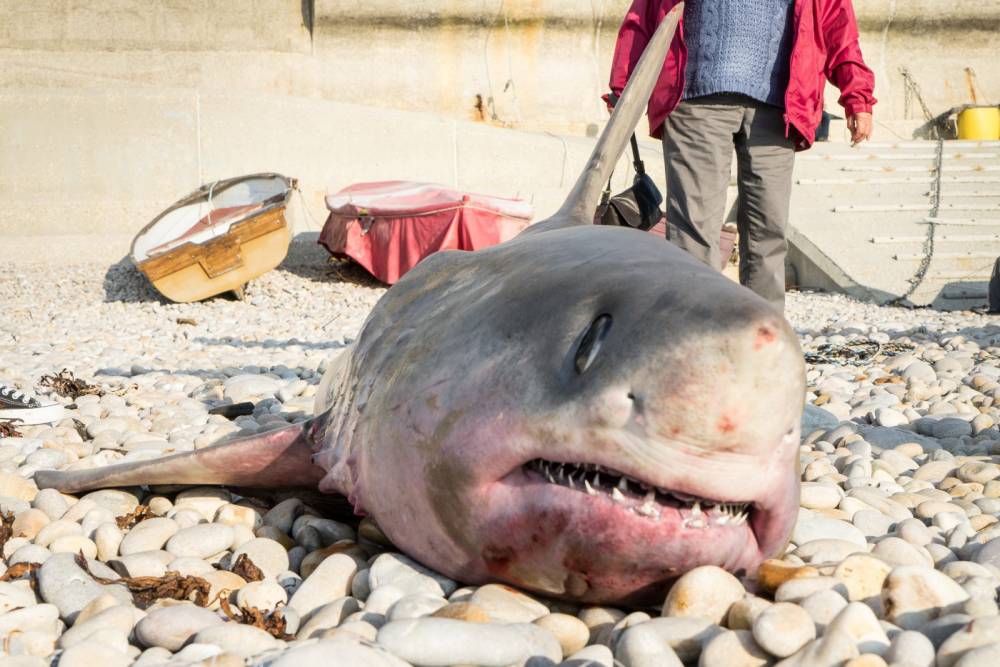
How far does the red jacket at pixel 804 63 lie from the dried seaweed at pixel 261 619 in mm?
3376

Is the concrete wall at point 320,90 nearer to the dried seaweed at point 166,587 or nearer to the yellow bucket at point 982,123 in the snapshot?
the yellow bucket at point 982,123

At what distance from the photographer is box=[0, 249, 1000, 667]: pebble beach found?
1585 mm

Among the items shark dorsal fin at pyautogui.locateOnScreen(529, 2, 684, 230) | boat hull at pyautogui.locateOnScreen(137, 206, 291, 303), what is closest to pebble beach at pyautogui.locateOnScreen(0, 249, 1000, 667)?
shark dorsal fin at pyautogui.locateOnScreen(529, 2, 684, 230)

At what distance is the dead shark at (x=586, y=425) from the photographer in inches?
57.6

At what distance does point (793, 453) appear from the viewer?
62.1 inches

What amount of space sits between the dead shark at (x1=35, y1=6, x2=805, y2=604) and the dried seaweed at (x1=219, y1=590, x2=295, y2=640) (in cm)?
31

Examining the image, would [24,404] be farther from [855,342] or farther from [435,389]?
[855,342]

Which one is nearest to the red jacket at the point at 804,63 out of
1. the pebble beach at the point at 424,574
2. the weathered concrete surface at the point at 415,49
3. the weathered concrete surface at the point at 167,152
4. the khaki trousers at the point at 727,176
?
the khaki trousers at the point at 727,176

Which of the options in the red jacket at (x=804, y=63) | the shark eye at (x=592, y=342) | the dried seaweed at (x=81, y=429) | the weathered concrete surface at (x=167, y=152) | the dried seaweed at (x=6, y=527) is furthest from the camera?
the weathered concrete surface at (x=167, y=152)

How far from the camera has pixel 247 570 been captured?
2.19 meters

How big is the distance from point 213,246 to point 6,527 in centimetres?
715

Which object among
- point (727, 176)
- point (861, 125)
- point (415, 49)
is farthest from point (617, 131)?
point (415, 49)

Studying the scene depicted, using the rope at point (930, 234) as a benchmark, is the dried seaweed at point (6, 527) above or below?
above

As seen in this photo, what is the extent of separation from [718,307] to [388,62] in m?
17.3
